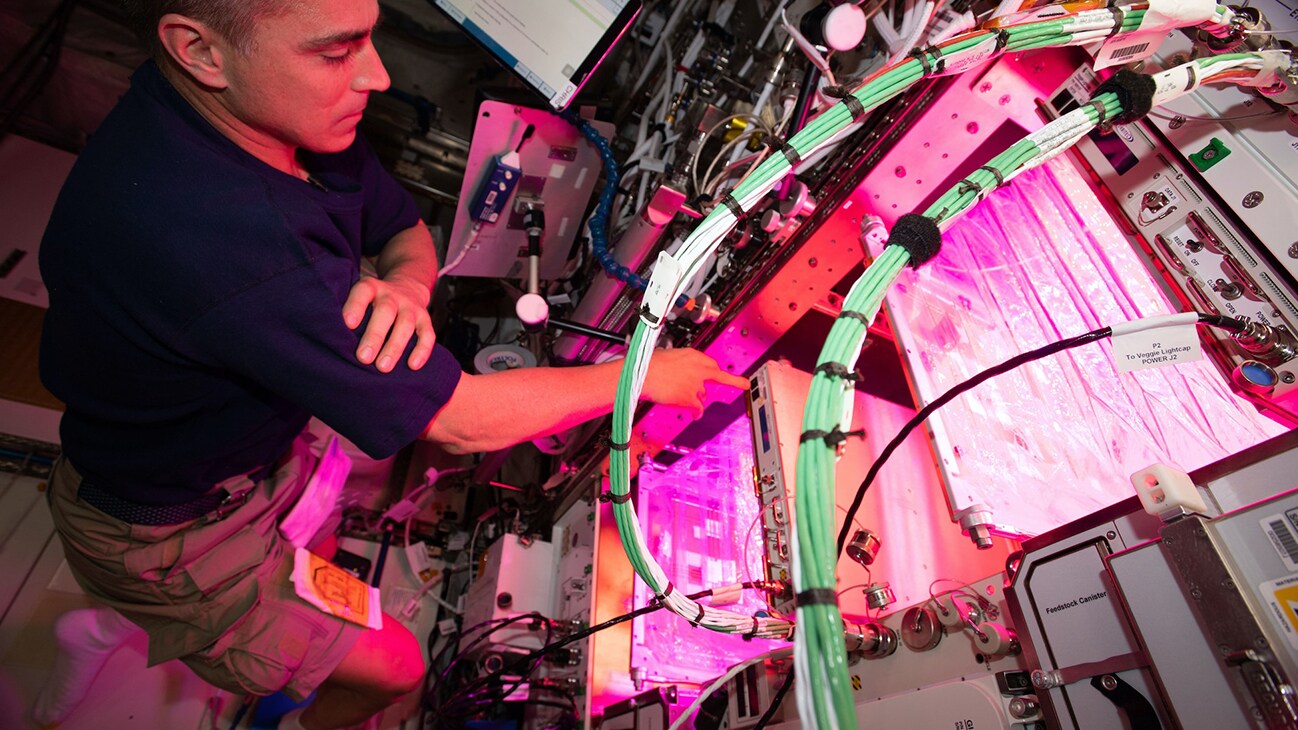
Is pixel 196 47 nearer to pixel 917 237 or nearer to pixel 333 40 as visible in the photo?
pixel 333 40

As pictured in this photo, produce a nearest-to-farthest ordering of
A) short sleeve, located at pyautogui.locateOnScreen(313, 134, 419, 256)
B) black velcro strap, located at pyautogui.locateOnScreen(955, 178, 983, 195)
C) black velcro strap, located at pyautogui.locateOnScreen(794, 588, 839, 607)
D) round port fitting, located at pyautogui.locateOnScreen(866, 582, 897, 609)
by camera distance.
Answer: black velcro strap, located at pyautogui.locateOnScreen(794, 588, 839, 607), black velcro strap, located at pyautogui.locateOnScreen(955, 178, 983, 195), round port fitting, located at pyautogui.locateOnScreen(866, 582, 897, 609), short sleeve, located at pyautogui.locateOnScreen(313, 134, 419, 256)

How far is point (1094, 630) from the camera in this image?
3.28 ft

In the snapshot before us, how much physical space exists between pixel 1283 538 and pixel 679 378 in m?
1.05

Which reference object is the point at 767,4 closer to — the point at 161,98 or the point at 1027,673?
the point at 161,98

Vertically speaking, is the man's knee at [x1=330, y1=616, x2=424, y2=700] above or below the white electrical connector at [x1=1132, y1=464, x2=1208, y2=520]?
below

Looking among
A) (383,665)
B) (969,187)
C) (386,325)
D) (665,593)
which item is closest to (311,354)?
(386,325)

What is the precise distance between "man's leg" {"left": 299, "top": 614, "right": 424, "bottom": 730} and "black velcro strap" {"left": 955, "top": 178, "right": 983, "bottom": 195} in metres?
2.07

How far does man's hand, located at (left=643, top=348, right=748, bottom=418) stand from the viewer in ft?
4.81

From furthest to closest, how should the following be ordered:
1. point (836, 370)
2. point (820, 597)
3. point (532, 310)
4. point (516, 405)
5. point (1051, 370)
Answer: point (532, 310) → point (1051, 370) → point (516, 405) → point (836, 370) → point (820, 597)

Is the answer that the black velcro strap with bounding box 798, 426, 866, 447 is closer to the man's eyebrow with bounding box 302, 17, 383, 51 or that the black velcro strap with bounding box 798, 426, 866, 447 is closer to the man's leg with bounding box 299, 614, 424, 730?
the man's eyebrow with bounding box 302, 17, 383, 51

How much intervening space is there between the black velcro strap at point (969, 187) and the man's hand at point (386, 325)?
99cm

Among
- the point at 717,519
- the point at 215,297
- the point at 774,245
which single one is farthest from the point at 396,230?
the point at 717,519

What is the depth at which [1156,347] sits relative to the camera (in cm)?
104

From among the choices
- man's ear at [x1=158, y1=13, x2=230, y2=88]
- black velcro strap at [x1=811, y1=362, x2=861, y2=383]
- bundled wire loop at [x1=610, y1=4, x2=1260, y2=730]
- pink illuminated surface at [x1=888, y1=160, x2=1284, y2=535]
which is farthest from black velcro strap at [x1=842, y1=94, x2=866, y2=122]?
man's ear at [x1=158, y1=13, x2=230, y2=88]
